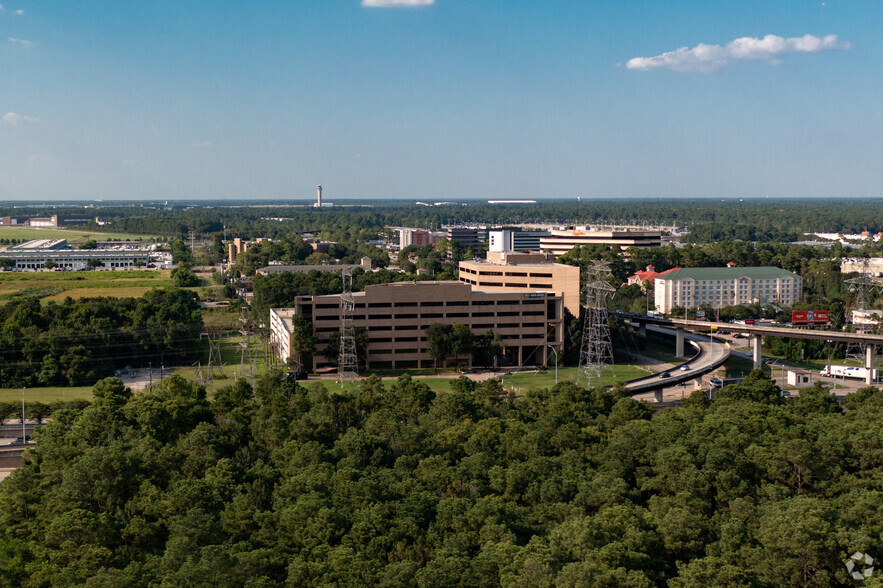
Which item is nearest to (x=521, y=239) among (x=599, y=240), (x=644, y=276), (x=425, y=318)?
(x=599, y=240)

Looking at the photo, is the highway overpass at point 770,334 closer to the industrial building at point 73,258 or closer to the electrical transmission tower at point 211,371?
the electrical transmission tower at point 211,371

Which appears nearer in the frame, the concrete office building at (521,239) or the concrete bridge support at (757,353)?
the concrete bridge support at (757,353)

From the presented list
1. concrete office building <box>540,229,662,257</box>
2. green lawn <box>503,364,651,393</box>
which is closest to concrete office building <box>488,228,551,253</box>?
concrete office building <box>540,229,662,257</box>

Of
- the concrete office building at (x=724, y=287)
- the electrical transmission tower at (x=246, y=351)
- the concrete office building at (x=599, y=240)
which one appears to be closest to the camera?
the electrical transmission tower at (x=246, y=351)

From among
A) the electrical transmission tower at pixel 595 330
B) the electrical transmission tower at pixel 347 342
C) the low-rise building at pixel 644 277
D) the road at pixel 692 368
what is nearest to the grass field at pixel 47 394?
the electrical transmission tower at pixel 347 342

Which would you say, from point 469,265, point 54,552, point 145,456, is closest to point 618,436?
point 145,456
